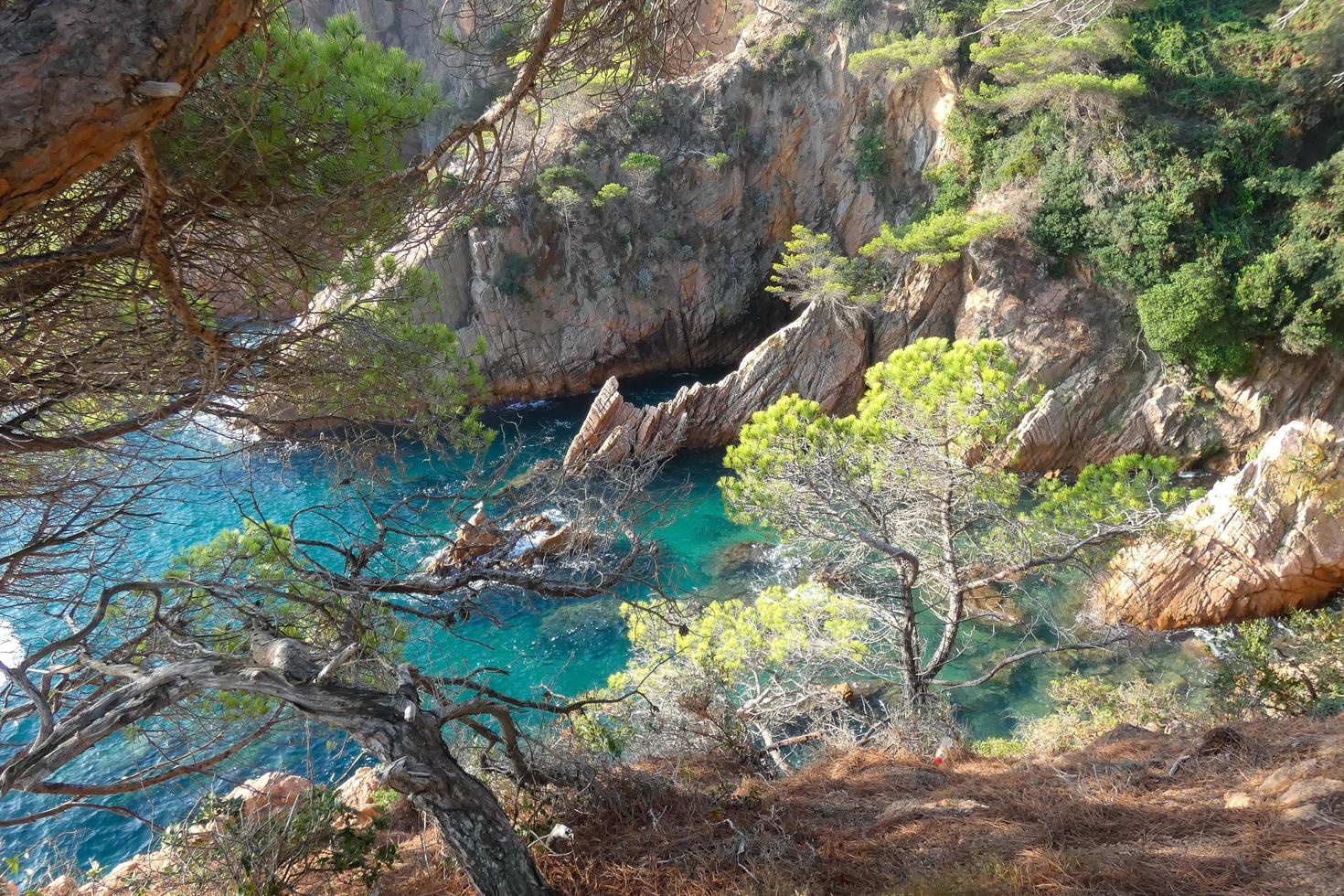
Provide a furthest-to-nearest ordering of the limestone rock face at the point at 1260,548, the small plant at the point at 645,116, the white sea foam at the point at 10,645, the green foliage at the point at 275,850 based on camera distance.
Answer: the small plant at the point at 645,116, the white sea foam at the point at 10,645, the limestone rock face at the point at 1260,548, the green foliage at the point at 275,850

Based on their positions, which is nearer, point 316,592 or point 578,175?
point 316,592

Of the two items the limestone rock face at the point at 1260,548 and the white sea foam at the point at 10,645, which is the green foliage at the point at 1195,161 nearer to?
the limestone rock face at the point at 1260,548

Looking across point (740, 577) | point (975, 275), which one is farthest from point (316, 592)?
point (975, 275)

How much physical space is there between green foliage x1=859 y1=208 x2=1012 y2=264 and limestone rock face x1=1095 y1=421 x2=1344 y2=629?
643 centimetres

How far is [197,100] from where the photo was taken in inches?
105

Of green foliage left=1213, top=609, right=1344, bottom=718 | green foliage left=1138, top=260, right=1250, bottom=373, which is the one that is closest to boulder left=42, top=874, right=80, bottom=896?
green foliage left=1213, top=609, right=1344, bottom=718

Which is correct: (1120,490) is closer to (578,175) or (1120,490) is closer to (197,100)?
(197,100)

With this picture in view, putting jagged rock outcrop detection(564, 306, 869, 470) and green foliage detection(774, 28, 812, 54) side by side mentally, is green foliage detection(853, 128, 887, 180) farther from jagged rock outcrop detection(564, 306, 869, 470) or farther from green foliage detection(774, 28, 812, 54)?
jagged rock outcrop detection(564, 306, 869, 470)

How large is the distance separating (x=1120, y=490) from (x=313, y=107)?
682 cm

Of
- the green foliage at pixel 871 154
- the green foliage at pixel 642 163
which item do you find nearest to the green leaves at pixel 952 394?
the green foliage at pixel 871 154

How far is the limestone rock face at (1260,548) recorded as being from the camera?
353 inches

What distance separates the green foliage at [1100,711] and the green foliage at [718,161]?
14557mm

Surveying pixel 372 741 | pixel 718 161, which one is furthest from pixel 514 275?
pixel 372 741

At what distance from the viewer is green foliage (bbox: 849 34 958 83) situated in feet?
50.7
